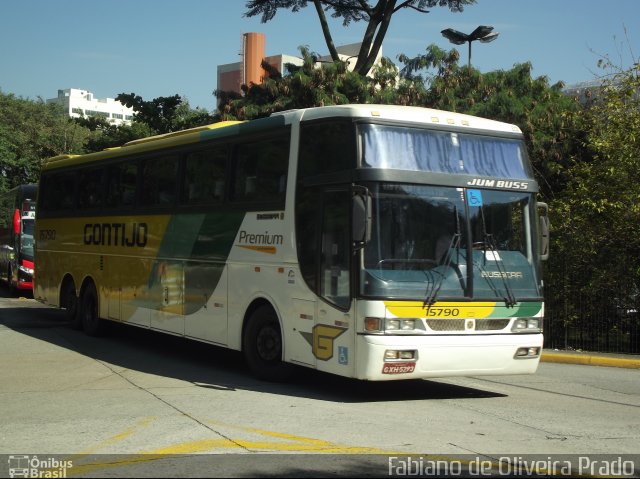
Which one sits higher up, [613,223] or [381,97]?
[381,97]

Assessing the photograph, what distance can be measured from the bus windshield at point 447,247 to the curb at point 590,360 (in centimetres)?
496

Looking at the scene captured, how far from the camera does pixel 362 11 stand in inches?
1043

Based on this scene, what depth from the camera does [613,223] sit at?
15914mm

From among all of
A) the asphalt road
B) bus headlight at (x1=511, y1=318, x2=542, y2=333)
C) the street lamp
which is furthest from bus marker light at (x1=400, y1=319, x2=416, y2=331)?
the street lamp

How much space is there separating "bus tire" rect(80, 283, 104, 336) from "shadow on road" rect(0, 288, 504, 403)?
0.18 metres

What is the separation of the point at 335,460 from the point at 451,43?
20234mm

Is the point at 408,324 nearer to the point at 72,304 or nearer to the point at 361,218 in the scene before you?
the point at 361,218

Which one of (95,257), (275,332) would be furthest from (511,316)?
(95,257)

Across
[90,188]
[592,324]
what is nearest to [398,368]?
[592,324]

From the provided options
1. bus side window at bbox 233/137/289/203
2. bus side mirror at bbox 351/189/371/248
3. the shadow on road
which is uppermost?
bus side window at bbox 233/137/289/203

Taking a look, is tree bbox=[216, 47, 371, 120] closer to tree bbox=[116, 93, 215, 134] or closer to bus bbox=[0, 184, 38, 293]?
tree bbox=[116, 93, 215, 134]

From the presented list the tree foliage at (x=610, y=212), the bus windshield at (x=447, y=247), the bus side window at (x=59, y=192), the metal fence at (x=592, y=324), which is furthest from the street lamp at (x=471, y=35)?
the bus windshield at (x=447, y=247)

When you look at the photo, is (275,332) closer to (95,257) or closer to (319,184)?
(319,184)

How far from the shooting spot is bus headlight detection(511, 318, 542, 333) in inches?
Result: 375
